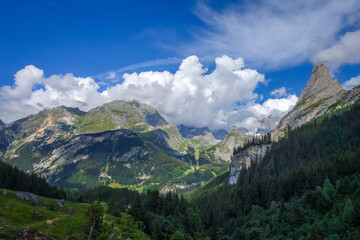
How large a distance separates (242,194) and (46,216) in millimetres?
123453

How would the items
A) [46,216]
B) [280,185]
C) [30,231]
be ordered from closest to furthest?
[30,231] < [46,216] < [280,185]

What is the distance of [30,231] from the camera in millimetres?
39750

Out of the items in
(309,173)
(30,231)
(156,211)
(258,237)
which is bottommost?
(258,237)

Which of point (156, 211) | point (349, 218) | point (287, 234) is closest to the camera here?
point (349, 218)

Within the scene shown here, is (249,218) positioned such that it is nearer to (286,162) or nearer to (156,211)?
(156,211)

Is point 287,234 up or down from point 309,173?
down

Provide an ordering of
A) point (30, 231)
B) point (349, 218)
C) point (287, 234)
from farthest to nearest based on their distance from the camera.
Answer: point (287, 234), point (349, 218), point (30, 231)

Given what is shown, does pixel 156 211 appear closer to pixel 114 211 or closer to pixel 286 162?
pixel 114 211

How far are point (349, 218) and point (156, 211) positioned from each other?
67297 millimetres

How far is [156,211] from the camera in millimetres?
96125

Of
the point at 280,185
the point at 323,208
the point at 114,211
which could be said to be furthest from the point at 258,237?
the point at 114,211

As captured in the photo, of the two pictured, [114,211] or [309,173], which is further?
[309,173]

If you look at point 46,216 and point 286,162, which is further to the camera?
point 286,162

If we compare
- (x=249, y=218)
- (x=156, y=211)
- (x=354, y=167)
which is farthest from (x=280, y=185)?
(x=156, y=211)
